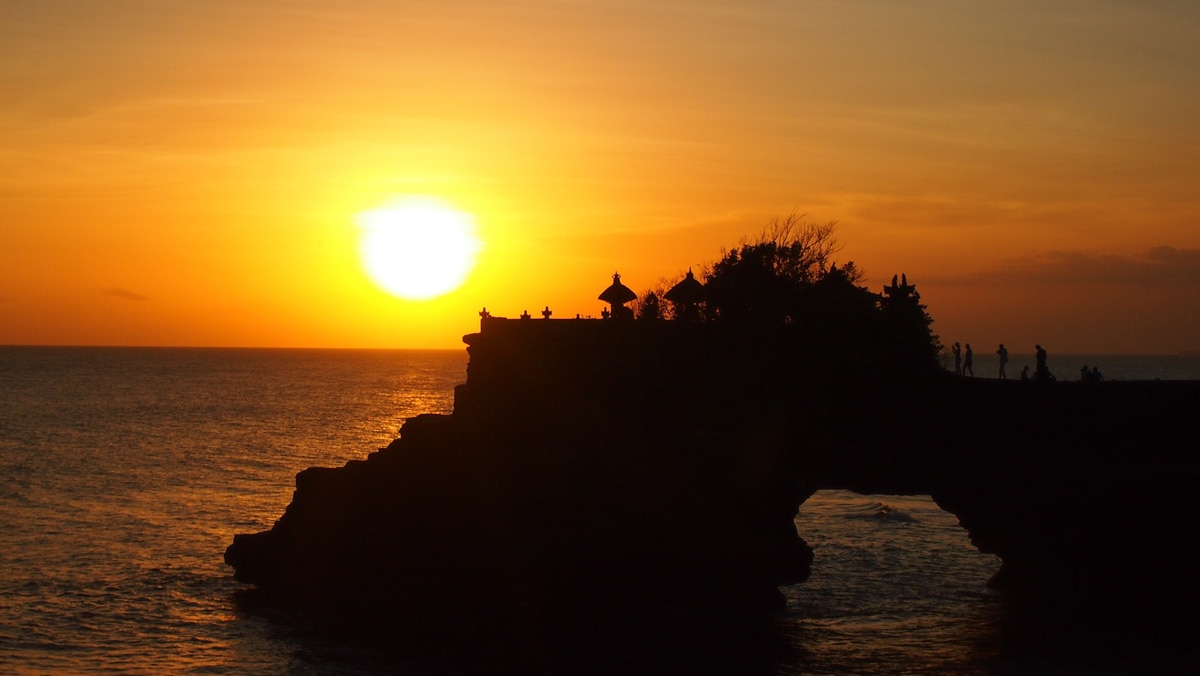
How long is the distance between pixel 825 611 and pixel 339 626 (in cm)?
1548

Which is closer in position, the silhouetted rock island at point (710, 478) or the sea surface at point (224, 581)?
the sea surface at point (224, 581)

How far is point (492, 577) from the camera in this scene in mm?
35188

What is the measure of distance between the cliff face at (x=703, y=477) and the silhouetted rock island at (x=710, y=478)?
68mm

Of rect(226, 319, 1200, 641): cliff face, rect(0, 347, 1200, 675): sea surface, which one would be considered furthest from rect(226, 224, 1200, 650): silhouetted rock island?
rect(0, 347, 1200, 675): sea surface

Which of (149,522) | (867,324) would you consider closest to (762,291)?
(867,324)

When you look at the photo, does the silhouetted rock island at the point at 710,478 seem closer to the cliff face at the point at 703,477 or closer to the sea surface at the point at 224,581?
the cliff face at the point at 703,477

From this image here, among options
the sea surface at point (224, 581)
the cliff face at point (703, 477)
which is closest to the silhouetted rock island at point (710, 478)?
the cliff face at point (703, 477)

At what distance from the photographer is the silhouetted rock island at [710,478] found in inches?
1358

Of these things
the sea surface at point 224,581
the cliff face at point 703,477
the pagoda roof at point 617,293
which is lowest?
the sea surface at point 224,581

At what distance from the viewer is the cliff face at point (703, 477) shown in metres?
34.6

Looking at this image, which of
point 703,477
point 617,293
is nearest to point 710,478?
point 703,477

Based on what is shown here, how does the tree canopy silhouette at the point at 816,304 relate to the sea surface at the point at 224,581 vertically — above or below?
above

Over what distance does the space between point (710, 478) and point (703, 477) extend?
0.24 m

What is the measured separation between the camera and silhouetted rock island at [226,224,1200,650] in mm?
34500
